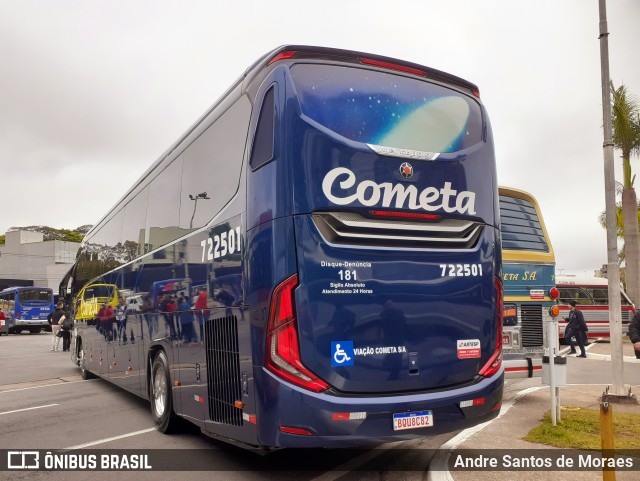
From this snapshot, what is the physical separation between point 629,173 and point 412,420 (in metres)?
21.2

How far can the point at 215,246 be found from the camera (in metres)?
5.97

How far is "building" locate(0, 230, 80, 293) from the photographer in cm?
7288

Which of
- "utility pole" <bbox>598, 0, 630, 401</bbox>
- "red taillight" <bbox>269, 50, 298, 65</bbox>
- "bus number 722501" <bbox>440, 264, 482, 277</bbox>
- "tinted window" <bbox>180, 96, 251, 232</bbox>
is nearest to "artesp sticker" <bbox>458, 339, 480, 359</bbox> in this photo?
"bus number 722501" <bbox>440, 264, 482, 277</bbox>

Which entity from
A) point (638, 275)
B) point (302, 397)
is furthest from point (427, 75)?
point (638, 275)

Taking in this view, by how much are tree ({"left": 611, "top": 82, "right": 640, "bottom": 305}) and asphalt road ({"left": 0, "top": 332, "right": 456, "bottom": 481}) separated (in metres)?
16.9

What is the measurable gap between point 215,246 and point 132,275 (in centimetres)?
399

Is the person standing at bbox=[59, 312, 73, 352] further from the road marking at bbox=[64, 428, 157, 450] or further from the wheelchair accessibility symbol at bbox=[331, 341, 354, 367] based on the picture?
the wheelchair accessibility symbol at bbox=[331, 341, 354, 367]

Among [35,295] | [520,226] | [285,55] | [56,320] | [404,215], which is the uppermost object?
[285,55]

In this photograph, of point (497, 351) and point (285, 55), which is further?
point (497, 351)

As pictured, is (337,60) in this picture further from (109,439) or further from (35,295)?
(35,295)

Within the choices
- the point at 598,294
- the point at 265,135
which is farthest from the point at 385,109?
the point at 598,294

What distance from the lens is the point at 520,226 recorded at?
1009 cm

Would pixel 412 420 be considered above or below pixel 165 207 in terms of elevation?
below

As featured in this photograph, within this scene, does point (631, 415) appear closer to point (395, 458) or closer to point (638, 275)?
point (395, 458)
